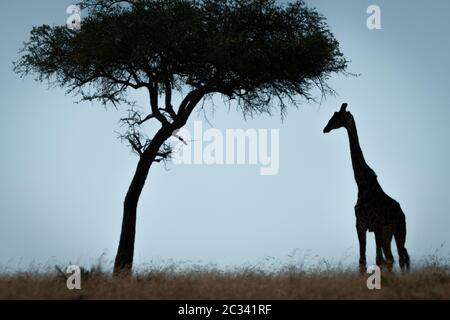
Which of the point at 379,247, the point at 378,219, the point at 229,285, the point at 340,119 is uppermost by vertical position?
the point at 340,119

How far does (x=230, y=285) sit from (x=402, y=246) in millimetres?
5475

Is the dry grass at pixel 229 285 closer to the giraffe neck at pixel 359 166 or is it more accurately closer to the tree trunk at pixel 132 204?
the giraffe neck at pixel 359 166

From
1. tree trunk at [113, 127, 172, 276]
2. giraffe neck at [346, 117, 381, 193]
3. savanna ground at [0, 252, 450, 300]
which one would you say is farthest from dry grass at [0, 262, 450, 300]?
tree trunk at [113, 127, 172, 276]

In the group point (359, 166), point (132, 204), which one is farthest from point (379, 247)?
point (132, 204)

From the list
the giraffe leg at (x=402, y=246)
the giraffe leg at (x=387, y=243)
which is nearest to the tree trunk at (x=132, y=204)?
the giraffe leg at (x=387, y=243)

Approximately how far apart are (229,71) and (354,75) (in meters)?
4.06

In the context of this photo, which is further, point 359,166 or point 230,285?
point 359,166

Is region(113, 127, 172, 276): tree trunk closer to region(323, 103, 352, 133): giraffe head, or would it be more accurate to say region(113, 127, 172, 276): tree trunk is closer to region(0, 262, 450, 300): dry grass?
region(0, 262, 450, 300): dry grass

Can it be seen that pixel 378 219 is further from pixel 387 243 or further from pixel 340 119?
pixel 340 119

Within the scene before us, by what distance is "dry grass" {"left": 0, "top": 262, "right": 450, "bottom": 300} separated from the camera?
12.7 m

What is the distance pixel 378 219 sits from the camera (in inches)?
641

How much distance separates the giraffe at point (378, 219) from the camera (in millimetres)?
16281
